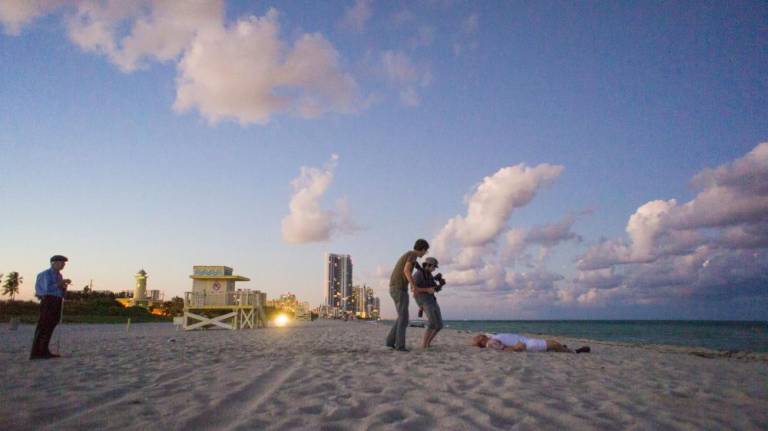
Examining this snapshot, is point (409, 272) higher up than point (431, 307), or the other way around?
point (409, 272)

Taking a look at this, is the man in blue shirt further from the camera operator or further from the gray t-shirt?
the camera operator

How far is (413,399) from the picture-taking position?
10.6ft

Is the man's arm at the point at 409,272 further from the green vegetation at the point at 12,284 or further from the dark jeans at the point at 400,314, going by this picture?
the green vegetation at the point at 12,284

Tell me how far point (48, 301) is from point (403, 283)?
18.4ft

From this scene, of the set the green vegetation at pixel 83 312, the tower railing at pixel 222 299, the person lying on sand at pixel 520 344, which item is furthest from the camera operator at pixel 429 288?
the green vegetation at pixel 83 312

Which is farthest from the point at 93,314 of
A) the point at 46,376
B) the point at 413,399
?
the point at 413,399

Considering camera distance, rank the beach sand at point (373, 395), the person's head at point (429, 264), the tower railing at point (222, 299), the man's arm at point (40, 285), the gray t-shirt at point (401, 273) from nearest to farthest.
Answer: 1. the beach sand at point (373, 395)
2. the man's arm at point (40, 285)
3. the gray t-shirt at point (401, 273)
4. the person's head at point (429, 264)
5. the tower railing at point (222, 299)

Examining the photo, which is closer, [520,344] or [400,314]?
[400,314]

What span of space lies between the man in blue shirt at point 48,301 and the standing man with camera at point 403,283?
5.18m

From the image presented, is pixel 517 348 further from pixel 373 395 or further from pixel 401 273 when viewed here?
pixel 373 395

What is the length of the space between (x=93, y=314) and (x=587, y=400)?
47.7 metres

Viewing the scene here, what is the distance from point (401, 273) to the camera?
6883mm

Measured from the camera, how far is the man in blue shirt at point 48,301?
19.8ft

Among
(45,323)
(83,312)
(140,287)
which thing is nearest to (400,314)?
(45,323)
